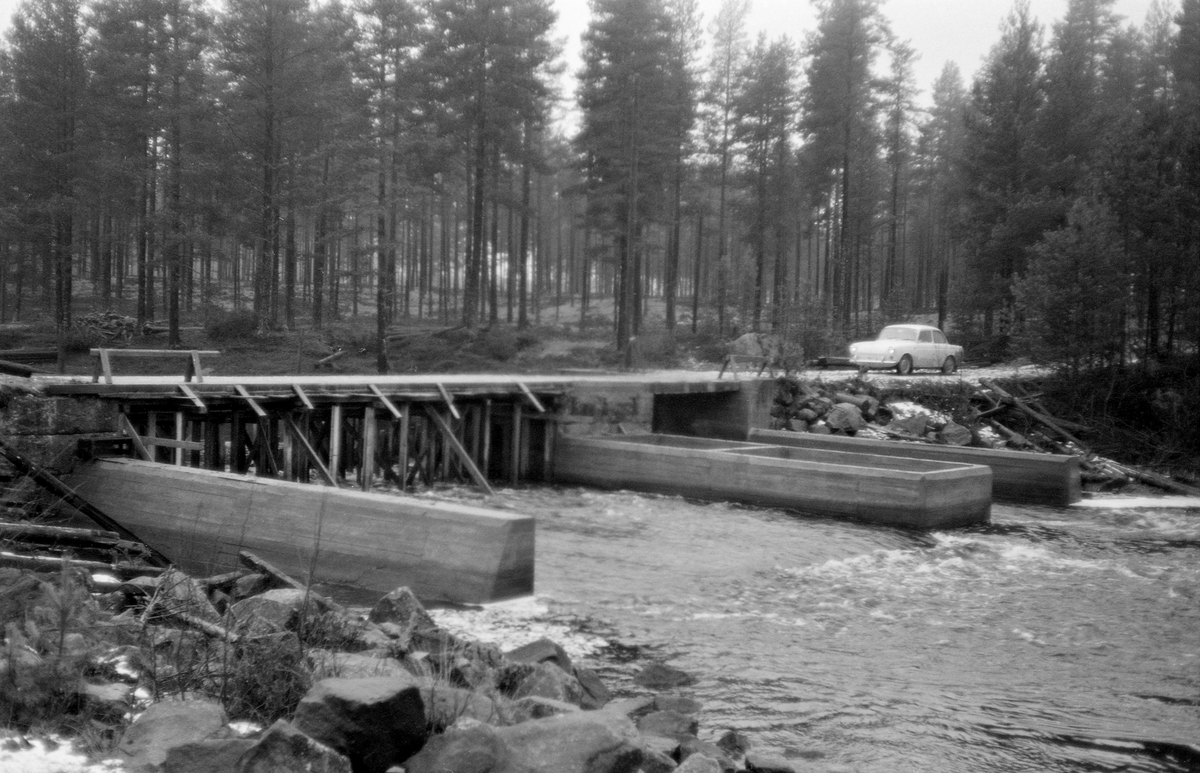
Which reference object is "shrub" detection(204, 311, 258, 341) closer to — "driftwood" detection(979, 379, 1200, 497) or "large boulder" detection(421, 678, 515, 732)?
"driftwood" detection(979, 379, 1200, 497)

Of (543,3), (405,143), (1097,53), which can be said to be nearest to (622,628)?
(405,143)

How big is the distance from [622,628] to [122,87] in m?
36.6

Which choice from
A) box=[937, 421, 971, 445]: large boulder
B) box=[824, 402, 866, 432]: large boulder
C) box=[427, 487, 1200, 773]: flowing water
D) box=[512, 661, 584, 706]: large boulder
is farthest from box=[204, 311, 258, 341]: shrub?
box=[512, 661, 584, 706]: large boulder

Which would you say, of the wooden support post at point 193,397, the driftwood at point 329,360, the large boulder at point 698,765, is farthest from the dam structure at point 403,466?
the driftwood at point 329,360

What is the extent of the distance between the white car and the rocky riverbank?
26780 millimetres

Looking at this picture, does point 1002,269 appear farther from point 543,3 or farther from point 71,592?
point 71,592

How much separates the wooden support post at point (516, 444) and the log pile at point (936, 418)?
7732 mm

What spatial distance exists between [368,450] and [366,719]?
13921 mm

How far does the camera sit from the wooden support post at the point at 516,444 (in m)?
22.2

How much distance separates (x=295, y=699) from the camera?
5762 mm

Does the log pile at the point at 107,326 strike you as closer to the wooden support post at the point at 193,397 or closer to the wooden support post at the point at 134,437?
the wooden support post at the point at 193,397

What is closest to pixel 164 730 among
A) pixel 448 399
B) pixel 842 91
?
pixel 448 399

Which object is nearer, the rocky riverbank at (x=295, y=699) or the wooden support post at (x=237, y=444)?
the rocky riverbank at (x=295, y=699)

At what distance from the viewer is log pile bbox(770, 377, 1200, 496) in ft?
87.0
